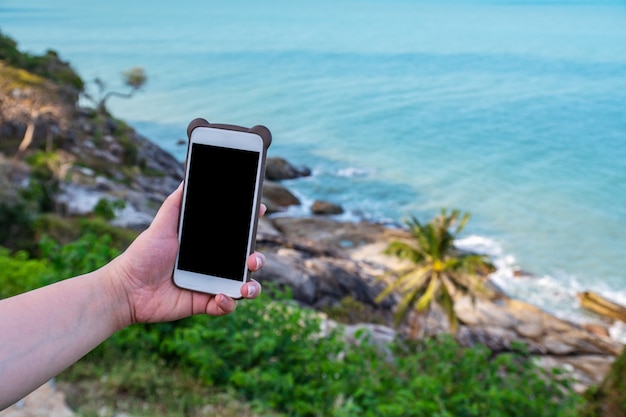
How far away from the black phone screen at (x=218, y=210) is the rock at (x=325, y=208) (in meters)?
29.8

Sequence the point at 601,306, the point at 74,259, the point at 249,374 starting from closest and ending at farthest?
the point at 249,374 → the point at 74,259 → the point at 601,306

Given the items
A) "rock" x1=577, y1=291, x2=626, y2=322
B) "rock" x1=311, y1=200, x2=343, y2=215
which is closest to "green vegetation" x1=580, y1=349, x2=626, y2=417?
"rock" x1=577, y1=291, x2=626, y2=322

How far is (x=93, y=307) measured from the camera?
1769mm

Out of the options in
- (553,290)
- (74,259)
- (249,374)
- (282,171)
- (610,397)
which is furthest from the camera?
(282,171)

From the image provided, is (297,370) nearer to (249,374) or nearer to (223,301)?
(249,374)

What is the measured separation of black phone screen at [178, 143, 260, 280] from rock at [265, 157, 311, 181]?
113ft

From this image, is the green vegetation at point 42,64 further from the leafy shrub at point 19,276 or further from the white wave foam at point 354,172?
the leafy shrub at point 19,276

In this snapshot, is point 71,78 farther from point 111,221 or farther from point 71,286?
point 71,286

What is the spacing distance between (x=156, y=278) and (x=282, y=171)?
3500cm

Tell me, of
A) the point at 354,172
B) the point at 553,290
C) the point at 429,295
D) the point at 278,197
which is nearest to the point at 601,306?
the point at 553,290

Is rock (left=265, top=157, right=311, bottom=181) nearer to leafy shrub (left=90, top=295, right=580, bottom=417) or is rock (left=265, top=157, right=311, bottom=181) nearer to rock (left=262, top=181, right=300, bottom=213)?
rock (left=262, top=181, right=300, bottom=213)

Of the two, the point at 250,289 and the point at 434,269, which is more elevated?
the point at 250,289

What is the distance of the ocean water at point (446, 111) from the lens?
95.7 feet

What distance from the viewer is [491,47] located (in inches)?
2328
